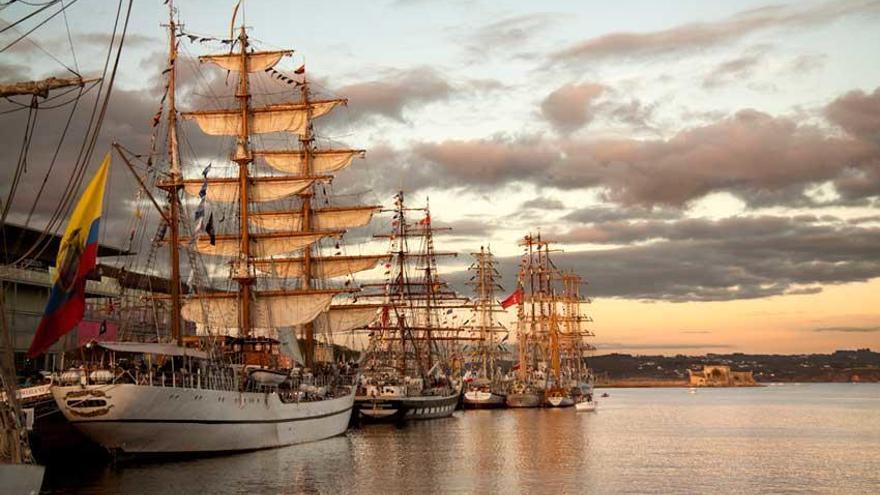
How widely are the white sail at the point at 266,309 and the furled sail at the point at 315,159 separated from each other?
1795 centimetres

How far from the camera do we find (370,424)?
94.5 m

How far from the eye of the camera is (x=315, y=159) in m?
94.6

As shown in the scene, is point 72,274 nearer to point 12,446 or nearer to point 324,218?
point 12,446

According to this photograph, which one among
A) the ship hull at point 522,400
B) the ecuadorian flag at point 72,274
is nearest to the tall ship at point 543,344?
the ship hull at point 522,400

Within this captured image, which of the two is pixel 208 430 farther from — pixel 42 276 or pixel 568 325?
pixel 568 325

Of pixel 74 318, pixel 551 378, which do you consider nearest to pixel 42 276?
pixel 74 318

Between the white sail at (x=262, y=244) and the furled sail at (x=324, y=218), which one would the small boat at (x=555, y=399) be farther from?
the white sail at (x=262, y=244)

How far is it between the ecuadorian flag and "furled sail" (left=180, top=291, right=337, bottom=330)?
132ft

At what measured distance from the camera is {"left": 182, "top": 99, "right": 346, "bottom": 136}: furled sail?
81.8m

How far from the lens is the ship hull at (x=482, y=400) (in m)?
132

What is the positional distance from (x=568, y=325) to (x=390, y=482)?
121269 mm

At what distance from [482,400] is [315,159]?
4942 centimetres

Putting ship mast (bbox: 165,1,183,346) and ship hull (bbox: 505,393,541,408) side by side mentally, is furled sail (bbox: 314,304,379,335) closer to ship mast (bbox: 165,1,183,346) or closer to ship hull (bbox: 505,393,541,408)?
ship mast (bbox: 165,1,183,346)

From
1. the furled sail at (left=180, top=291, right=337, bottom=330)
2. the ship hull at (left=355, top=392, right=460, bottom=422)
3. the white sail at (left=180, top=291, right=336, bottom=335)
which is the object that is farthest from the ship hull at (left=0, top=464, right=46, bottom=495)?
the ship hull at (left=355, top=392, right=460, bottom=422)
